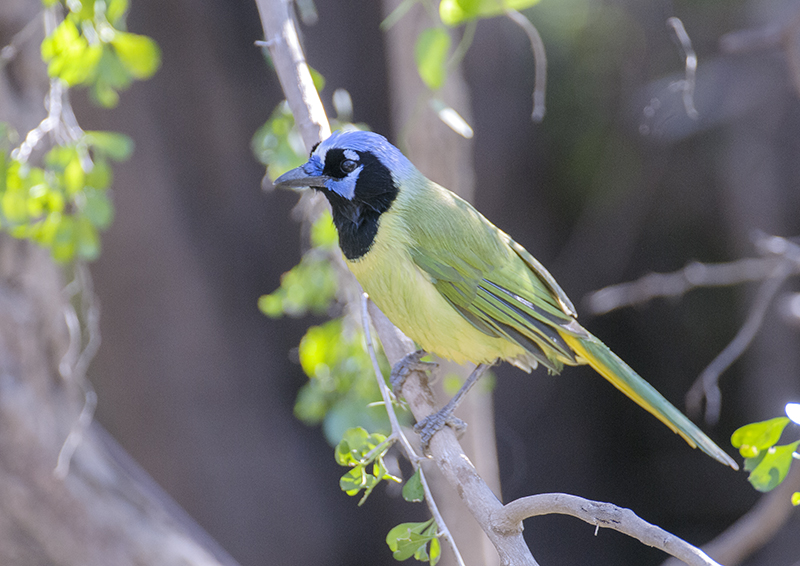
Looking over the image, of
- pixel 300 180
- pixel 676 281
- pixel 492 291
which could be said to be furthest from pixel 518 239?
pixel 300 180

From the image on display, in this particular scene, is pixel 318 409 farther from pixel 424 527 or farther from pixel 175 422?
pixel 175 422

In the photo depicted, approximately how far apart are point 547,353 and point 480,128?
3.32m

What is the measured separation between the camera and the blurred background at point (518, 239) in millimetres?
3924

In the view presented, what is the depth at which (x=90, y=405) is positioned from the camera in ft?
9.07

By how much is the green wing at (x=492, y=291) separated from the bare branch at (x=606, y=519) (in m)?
0.69

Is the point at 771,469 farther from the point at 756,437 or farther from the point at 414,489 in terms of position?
the point at 414,489

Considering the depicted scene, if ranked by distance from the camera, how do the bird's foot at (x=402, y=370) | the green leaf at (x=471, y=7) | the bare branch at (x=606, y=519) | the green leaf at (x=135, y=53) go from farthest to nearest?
the green leaf at (x=135, y=53)
the bird's foot at (x=402, y=370)
the green leaf at (x=471, y=7)
the bare branch at (x=606, y=519)

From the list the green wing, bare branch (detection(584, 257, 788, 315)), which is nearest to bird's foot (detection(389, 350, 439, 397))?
the green wing

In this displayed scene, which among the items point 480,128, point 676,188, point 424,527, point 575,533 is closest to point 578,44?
point 480,128

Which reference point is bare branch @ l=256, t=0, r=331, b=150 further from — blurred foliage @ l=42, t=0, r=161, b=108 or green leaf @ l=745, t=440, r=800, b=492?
green leaf @ l=745, t=440, r=800, b=492

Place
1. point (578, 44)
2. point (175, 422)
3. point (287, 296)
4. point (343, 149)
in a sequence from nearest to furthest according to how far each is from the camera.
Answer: point (343, 149)
point (287, 296)
point (175, 422)
point (578, 44)

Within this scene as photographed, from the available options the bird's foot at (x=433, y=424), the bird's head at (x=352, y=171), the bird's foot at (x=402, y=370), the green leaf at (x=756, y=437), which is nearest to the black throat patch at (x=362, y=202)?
the bird's head at (x=352, y=171)

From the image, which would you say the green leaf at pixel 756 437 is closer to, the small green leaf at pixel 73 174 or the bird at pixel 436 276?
the bird at pixel 436 276

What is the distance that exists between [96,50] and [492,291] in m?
1.39
